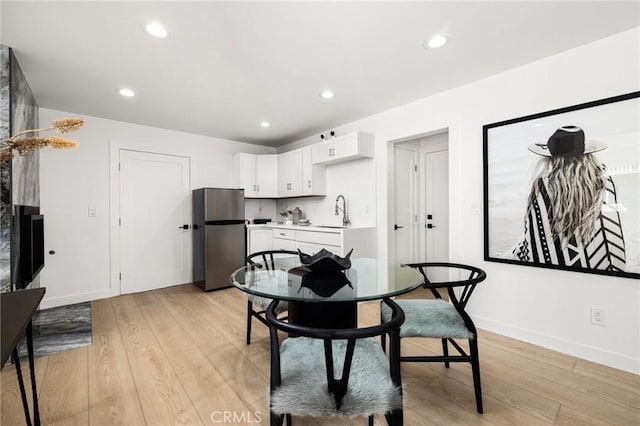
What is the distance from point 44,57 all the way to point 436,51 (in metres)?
3.13

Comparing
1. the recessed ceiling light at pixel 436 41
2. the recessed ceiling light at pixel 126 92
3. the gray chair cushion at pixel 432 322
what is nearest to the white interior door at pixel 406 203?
the recessed ceiling light at pixel 436 41

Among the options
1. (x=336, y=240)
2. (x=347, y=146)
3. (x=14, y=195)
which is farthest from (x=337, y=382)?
(x=347, y=146)

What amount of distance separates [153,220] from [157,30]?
9.85 feet

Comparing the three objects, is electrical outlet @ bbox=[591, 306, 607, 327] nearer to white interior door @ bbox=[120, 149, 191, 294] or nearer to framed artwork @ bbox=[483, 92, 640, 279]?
framed artwork @ bbox=[483, 92, 640, 279]

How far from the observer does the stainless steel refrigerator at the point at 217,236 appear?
4.26 meters

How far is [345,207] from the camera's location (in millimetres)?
4336

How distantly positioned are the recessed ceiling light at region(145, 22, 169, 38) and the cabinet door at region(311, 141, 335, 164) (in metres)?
2.46

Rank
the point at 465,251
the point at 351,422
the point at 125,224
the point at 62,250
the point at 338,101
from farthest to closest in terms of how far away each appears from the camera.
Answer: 1. the point at 125,224
2. the point at 62,250
3. the point at 338,101
4. the point at 465,251
5. the point at 351,422

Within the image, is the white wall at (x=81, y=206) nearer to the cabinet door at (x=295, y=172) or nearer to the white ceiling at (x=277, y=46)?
the white ceiling at (x=277, y=46)

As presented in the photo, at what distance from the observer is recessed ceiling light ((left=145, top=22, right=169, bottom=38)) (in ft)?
6.50

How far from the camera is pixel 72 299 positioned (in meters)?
3.69

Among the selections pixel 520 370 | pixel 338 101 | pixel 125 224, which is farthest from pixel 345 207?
pixel 125 224

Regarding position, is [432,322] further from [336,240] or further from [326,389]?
[336,240]

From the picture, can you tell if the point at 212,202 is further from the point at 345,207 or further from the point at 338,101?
the point at 338,101
